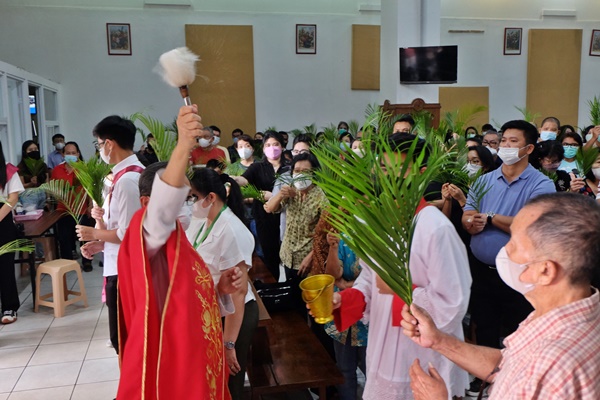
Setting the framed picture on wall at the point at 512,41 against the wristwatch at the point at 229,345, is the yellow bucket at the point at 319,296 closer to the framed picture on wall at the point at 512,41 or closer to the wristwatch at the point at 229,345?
the wristwatch at the point at 229,345

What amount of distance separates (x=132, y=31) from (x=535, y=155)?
9.41m

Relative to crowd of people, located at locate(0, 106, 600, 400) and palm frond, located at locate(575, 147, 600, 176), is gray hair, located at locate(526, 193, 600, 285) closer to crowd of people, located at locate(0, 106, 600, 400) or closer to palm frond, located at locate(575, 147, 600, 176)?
crowd of people, located at locate(0, 106, 600, 400)

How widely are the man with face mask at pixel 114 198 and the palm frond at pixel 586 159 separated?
317 cm

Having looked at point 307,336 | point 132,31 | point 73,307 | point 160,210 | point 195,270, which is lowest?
point 73,307

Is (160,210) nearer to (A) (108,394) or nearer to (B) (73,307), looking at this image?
(A) (108,394)

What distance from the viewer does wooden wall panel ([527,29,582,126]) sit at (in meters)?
12.8

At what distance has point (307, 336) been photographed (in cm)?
325

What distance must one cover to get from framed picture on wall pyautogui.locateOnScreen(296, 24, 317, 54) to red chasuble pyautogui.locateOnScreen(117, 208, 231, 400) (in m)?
11.0

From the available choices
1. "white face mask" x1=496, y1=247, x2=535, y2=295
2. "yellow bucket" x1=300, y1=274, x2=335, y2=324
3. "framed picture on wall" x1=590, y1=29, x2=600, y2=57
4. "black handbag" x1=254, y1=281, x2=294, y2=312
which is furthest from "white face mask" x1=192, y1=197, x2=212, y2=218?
"framed picture on wall" x1=590, y1=29, x2=600, y2=57

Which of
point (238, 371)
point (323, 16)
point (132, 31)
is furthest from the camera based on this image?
point (323, 16)

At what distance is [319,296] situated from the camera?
1.73m

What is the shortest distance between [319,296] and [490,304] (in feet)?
6.23

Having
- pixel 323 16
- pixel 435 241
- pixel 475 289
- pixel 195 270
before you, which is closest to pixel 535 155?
pixel 475 289

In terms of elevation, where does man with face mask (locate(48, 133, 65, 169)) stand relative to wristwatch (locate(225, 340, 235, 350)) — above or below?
above
